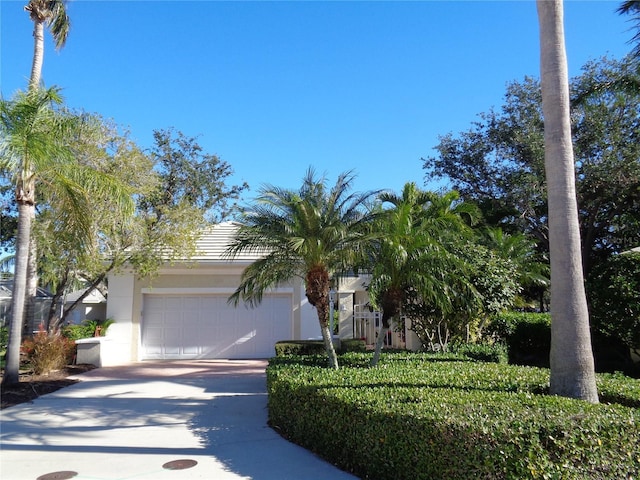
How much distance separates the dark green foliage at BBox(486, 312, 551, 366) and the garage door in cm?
672

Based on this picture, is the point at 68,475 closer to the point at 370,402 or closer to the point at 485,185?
the point at 370,402

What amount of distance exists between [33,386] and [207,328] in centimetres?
645

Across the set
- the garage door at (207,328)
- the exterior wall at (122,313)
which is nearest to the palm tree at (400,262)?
the garage door at (207,328)

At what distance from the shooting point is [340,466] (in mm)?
5605

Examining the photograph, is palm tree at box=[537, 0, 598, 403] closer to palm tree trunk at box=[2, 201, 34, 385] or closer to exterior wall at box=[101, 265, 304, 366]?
palm tree trunk at box=[2, 201, 34, 385]

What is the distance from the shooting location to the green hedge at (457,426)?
4043 millimetres

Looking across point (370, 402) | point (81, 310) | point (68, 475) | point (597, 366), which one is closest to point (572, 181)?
point (370, 402)

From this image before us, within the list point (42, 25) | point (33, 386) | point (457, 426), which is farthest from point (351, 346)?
point (42, 25)

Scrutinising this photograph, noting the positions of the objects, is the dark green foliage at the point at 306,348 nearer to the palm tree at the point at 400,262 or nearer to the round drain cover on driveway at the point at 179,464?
the palm tree at the point at 400,262

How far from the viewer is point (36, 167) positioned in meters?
9.88

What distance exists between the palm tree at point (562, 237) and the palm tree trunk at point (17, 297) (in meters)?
9.91

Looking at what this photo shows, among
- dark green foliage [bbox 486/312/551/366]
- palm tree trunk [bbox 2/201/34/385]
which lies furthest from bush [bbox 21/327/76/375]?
dark green foliage [bbox 486/312/551/366]

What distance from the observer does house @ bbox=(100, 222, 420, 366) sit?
16078 millimetres

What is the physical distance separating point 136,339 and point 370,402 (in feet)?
41.1
